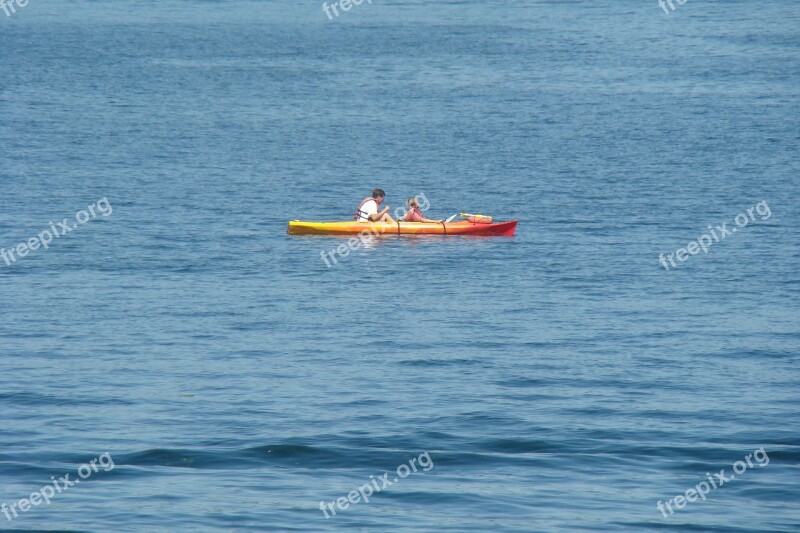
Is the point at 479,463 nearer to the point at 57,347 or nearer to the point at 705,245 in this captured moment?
the point at 57,347

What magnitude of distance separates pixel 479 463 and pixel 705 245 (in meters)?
20.2

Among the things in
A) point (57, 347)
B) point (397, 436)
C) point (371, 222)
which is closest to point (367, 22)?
point (371, 222)

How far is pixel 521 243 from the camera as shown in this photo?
121 ft
